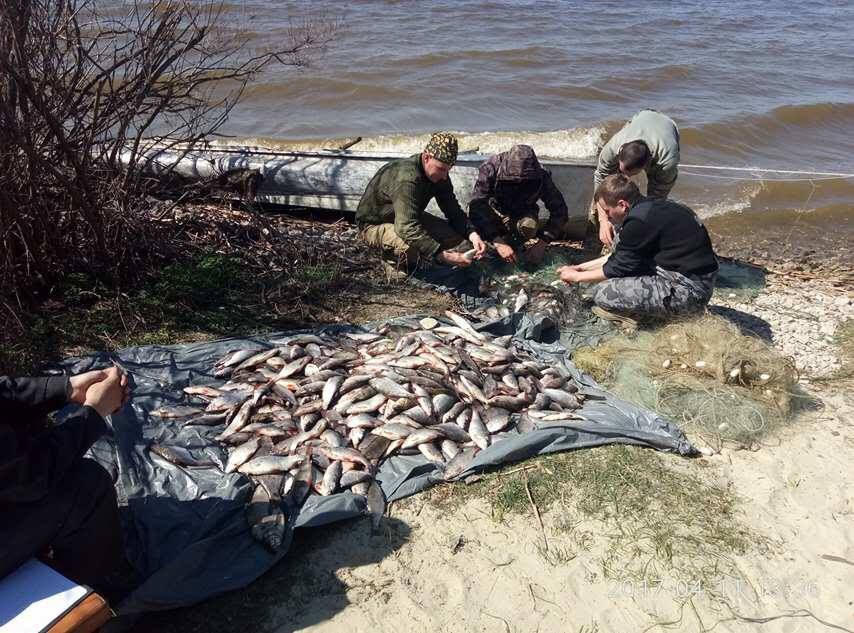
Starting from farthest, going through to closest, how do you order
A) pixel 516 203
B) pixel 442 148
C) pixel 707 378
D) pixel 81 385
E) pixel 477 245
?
1. pixel 516 203
2. pixel 477 245
3. pixel 442 148
4. pixel 707 378
5. pixel 81 385

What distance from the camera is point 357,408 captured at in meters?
4.70

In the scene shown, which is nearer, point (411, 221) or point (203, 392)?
point (203, 392)

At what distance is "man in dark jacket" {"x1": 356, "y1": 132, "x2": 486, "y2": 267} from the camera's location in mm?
6531

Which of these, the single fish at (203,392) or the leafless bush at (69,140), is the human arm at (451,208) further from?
the single fish at (203,392)

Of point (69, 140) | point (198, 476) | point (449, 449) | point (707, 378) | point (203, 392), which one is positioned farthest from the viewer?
point (69, 140)

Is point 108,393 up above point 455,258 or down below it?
above

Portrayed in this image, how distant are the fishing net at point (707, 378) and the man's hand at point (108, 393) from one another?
12.2 feet

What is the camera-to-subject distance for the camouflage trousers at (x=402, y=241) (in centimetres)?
692

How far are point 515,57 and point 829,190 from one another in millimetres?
9176

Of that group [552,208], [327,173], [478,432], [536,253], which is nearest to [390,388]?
[478,432]

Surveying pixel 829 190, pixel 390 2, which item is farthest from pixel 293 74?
pixel 829 190

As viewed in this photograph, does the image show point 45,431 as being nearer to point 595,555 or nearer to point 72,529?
point 72,529

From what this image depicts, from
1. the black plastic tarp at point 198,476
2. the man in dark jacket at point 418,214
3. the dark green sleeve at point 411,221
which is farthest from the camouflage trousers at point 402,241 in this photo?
the black plastic tarp at point 198,476

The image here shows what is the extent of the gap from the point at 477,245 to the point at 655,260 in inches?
71.4
